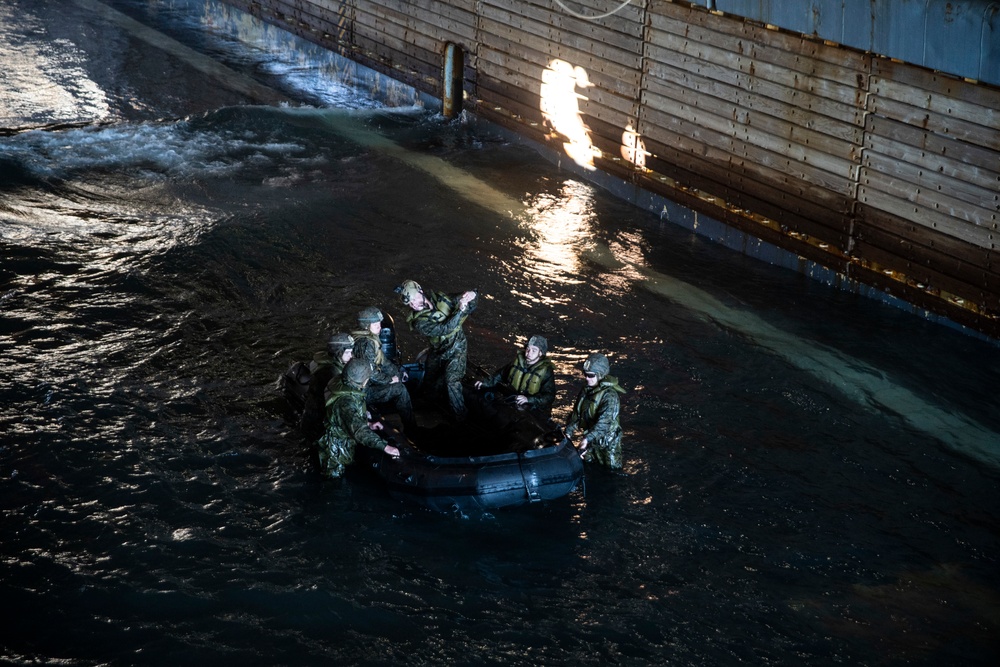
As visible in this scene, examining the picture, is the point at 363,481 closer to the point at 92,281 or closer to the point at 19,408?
the point at 19,408

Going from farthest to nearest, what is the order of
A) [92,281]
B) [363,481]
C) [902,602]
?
1. [92,281]
2. [363,481]
3. [902,602]

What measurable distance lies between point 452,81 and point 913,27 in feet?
34.1

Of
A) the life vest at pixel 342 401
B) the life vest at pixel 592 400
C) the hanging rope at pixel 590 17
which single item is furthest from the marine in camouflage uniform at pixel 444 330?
the hanging rope at pixel 590 17

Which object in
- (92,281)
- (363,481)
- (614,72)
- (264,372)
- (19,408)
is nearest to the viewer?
(363,481)

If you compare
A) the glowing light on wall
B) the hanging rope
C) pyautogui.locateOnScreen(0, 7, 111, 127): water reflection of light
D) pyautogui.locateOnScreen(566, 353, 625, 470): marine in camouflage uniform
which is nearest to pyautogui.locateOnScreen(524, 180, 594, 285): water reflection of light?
the glowing light on wall

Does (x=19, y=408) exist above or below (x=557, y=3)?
below

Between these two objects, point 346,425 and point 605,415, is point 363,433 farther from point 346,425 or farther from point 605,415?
point 605,415

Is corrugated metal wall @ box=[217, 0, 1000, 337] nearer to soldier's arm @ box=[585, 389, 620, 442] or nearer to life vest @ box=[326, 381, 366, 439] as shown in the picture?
soldier's arm @ box=[585, 389, 620, 442]

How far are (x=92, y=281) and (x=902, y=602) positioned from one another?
10.3 metres

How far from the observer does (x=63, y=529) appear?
28.5 ft

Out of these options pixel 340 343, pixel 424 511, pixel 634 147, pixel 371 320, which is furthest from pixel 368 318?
pixel 634 147

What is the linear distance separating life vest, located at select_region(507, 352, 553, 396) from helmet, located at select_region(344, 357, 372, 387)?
4.98 ft

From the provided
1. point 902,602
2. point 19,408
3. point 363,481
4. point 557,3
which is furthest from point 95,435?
point 557,3

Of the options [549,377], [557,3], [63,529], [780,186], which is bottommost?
[63,529]
